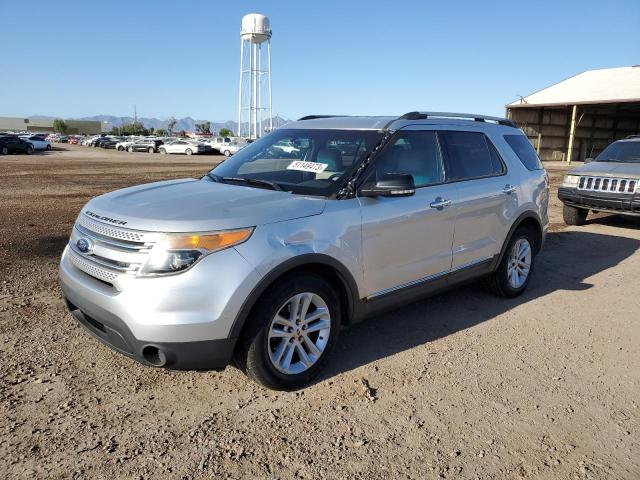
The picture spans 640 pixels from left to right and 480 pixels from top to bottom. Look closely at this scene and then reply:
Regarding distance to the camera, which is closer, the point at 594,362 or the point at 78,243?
the point at 78,243

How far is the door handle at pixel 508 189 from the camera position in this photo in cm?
513

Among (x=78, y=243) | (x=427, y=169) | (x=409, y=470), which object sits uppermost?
(x=427, y=169)

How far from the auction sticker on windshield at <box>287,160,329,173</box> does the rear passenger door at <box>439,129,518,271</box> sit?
1214 mm

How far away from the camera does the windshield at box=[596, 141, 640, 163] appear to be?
980cm

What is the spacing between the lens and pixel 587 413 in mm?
3377

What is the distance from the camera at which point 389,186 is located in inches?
143

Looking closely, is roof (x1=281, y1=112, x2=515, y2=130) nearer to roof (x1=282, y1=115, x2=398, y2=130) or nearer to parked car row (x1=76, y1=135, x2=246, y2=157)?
roof (x1=282, y1=115, x2=398, y2=130)

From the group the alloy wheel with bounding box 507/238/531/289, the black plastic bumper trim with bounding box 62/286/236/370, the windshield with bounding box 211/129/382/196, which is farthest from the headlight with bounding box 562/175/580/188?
the black plastic bumper trim with bounding box 62/286/236/370

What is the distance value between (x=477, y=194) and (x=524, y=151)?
1.38 m

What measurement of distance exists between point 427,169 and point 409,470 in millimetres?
2501

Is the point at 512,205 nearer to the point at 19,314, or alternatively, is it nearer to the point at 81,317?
the point at 81,317

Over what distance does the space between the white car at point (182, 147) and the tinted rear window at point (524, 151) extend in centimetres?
4223

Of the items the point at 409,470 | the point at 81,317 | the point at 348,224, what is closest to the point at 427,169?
the point at 348,224

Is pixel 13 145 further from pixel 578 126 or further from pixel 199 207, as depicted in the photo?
pixel 199 207
